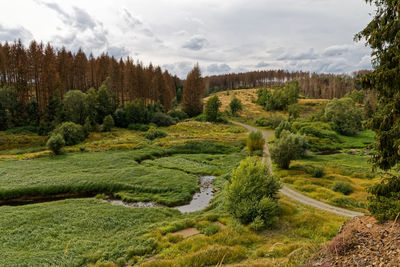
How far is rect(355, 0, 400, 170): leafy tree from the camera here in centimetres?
1192

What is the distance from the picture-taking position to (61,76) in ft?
262

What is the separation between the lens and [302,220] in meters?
21.3

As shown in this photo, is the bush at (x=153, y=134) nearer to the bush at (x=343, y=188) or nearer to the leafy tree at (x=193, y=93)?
the leafy tree at (x=193, y=93)

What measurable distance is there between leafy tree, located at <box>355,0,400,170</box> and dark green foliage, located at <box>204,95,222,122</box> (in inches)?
3259

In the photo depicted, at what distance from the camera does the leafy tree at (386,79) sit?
39.1ft

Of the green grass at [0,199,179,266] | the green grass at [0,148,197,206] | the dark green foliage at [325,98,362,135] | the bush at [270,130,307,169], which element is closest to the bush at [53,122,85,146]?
the green grass at [0,148,197,206]

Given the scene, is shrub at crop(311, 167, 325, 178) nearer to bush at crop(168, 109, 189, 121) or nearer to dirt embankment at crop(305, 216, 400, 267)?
dirt embankment at crop(305, 216, 400, 267)

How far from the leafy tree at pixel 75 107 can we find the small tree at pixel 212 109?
157ft

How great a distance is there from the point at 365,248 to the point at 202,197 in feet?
Result: 78.8

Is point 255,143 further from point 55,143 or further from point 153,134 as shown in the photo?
point 55,143

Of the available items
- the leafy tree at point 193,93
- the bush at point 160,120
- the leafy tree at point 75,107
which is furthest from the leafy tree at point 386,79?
the leafy tree at point 193,93

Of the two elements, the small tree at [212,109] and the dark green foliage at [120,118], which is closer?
the dark green foliage at [120,118]

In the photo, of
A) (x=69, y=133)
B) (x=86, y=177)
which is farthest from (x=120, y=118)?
(x=86, y=177)

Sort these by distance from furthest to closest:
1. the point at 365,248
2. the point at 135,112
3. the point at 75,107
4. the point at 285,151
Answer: the point at 135,112 < the point at 75,107 < the point at 285,151 < the point at 365,248
